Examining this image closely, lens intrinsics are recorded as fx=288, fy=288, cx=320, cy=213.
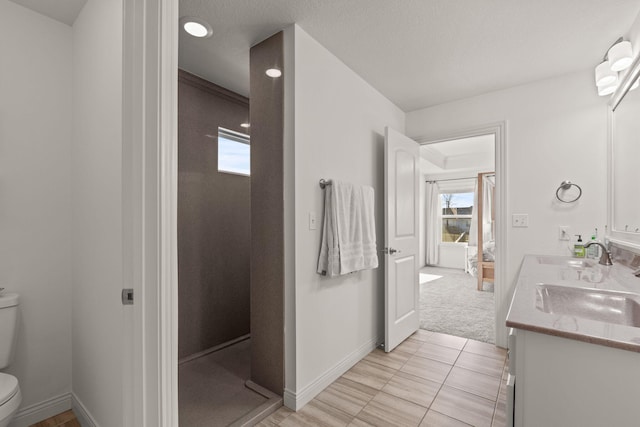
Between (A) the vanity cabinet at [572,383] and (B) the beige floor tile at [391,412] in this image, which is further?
(B) the beige floor tile at [391,412]

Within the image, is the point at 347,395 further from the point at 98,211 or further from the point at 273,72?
the point at 273,72

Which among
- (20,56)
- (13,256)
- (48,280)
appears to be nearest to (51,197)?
(13,256)

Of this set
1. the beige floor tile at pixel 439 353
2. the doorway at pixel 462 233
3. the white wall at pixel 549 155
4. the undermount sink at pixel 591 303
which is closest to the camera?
the undermount sink at pixel 591 303

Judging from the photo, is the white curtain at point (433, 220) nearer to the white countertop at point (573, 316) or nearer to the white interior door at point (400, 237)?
the white interior door at point (400, 237)

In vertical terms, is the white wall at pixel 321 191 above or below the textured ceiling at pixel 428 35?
below

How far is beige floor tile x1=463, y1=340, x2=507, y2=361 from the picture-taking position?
250 centimetres

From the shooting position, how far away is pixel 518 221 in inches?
101

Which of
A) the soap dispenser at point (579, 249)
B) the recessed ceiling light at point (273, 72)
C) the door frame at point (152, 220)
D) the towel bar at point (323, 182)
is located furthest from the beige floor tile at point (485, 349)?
the recessed ceiling light at point (273, 72)

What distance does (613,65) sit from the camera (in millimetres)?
1779

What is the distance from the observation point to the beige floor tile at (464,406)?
1.69 m

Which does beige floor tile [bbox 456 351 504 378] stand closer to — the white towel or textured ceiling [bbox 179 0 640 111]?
the white towel

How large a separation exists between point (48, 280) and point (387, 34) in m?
2.62

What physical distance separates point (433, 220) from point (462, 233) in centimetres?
71

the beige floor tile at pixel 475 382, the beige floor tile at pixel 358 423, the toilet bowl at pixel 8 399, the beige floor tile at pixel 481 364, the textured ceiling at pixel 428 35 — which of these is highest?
the textured ceiling at pixel 428 35
